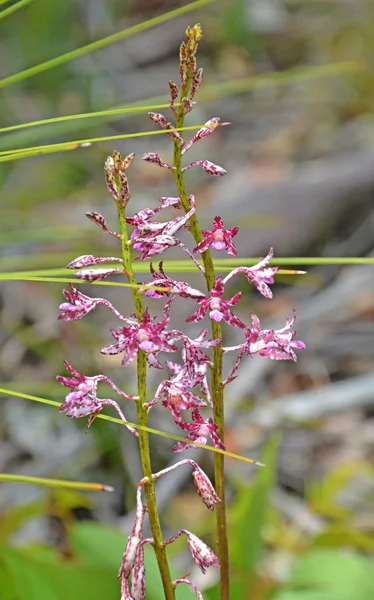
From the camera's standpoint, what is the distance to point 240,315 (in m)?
2.65

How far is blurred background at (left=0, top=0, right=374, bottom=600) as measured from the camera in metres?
1.30

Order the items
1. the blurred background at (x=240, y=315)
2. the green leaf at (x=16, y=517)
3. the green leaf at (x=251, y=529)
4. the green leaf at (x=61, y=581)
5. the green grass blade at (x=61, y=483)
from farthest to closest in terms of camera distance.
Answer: the green leaf at (x=16, y=517), the blurred background at (x=240, y=315), the green leaf at (x=251, y=529), the green leaf at (x=61, y=581), the green grass blade at (x=61, y=483)

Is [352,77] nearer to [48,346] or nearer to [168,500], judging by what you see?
[48,346]

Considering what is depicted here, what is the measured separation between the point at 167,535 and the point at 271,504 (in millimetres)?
279

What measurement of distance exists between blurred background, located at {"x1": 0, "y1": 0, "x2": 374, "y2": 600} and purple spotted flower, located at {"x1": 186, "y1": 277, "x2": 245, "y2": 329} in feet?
0.35

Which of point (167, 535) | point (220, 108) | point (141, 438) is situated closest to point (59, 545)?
point (167, 535)

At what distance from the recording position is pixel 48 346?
2346 mm

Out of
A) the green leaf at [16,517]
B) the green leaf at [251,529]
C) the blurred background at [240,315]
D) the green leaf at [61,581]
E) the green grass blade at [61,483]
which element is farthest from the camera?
the green leaf at [16,517]

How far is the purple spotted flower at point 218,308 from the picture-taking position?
0.61 metres

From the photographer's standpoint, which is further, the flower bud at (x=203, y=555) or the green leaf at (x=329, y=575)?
the green leaf at (x=329, y=575)

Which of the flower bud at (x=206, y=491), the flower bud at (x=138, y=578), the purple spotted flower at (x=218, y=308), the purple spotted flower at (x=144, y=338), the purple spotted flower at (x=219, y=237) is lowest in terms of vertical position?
the flower bud at (x=138, y=578)

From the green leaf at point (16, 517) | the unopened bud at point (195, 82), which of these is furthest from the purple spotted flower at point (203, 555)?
the green leaf at point (16, 517)

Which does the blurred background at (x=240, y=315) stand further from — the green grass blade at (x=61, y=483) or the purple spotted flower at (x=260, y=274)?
the green grass blade at (x=61, y=483)

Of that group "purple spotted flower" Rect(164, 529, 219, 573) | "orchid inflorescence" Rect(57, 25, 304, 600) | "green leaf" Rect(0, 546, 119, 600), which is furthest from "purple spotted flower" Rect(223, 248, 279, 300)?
"green leaf" Rect(0, 546, 119, 600)
